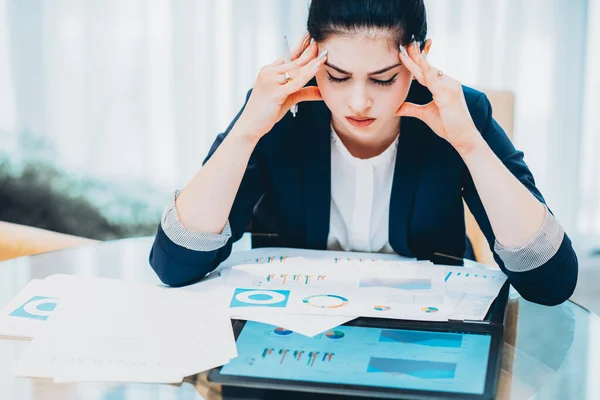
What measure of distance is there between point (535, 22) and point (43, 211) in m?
2.21

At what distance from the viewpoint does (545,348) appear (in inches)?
43.6

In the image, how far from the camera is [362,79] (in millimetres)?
1285

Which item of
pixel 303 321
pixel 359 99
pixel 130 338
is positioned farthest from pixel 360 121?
pixel 130 338

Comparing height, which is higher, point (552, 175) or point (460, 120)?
point (460, 120)

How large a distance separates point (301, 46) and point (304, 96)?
0.10 meters

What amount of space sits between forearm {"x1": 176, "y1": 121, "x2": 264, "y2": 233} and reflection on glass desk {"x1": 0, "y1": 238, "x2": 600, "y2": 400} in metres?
0.13

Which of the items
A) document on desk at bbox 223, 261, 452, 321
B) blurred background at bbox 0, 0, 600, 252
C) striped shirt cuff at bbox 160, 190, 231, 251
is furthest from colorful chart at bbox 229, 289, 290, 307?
blurred background at bbox 0, 0, 600, 252

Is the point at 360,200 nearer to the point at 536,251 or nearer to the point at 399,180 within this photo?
the point at 399,180

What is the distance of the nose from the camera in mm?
1286

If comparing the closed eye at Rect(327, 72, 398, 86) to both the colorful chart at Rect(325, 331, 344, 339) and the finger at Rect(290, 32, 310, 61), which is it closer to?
the finger at Rect(290, 32, 310, 61)

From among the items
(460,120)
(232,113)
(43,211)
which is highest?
(460,120)

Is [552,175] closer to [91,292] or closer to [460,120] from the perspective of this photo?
[460,120]

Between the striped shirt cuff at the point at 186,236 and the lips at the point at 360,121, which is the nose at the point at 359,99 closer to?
the lips at the point at 360,121

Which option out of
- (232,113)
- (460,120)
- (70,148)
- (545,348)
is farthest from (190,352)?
(70,148)
